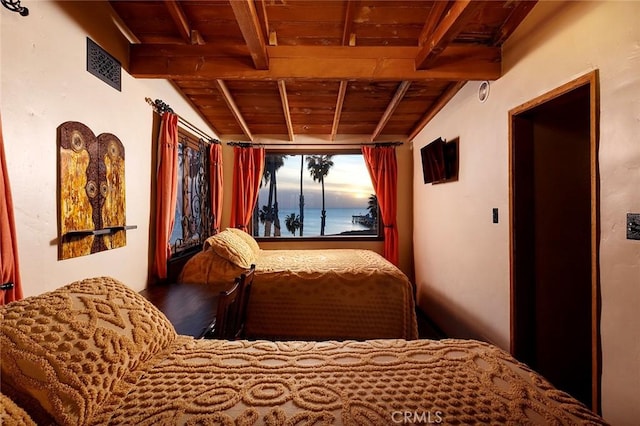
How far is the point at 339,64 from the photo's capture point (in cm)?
207

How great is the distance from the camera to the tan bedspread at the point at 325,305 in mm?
2424

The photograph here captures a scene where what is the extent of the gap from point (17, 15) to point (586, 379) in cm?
388

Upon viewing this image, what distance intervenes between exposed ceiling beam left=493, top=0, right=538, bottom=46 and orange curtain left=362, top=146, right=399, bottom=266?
2.30 meters

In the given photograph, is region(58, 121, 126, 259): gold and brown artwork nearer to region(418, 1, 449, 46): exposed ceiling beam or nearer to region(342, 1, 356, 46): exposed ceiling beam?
region(342, 1, 356, 46): exposed ceiling beam

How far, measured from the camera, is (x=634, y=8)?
3.76ft

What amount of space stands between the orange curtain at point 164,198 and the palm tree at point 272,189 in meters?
2.18

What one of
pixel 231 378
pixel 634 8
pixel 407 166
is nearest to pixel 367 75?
pixel 634 8

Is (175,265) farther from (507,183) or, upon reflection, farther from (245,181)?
(507,183)

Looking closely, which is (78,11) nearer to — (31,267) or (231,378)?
(31,267)

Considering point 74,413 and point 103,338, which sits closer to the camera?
point 74,413

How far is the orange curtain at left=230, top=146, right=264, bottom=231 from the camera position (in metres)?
4.21

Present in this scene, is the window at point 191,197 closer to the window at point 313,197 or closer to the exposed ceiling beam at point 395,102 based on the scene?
the window at point 313,197

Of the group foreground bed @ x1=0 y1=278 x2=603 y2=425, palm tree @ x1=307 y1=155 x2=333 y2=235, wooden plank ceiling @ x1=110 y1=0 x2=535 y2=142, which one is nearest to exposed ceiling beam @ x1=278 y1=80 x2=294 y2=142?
wooden plank ceiling @ x1=110 y1=0 x2=535 y2=142
